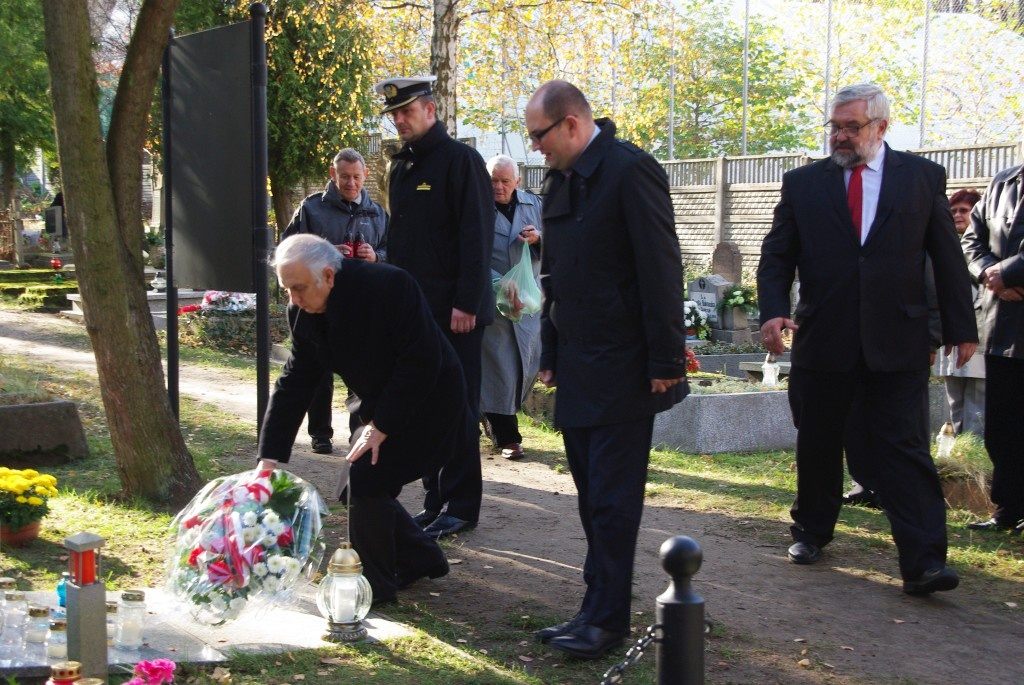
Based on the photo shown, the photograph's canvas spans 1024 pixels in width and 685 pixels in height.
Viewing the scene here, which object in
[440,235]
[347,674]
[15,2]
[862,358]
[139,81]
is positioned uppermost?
[15,2]

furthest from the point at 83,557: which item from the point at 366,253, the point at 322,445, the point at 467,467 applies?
the point at 322,445

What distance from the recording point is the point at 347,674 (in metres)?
4.02

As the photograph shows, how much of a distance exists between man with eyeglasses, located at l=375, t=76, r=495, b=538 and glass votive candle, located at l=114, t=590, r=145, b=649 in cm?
200

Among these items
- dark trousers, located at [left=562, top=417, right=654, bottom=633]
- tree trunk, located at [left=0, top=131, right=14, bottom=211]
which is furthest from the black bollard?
tree trunk, located at [left=0, top=131, right=14, bottom=211]

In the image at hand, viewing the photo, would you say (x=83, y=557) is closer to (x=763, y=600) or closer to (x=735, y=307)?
(x=763, y=600)

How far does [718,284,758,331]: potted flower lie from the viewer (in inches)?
605

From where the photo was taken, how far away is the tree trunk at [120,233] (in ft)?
19.9

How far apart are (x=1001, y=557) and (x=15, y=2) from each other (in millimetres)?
24130

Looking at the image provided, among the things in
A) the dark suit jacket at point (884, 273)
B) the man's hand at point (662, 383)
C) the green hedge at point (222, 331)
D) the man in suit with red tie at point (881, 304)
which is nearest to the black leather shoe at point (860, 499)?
the man in suit with red tie at point (881, 304)

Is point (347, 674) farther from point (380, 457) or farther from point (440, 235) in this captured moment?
point (440, 235)

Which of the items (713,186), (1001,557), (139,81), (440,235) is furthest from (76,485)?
(713,186)

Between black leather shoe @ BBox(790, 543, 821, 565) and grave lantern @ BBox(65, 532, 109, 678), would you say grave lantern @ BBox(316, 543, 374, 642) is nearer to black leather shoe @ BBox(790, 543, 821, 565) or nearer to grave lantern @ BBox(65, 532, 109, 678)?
grave lantern @ BBox(65, 532, 109, 678)

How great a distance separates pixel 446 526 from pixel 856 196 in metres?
2.68

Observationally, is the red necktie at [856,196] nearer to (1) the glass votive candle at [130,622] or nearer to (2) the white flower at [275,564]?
(2) the white flower at [275,564]
